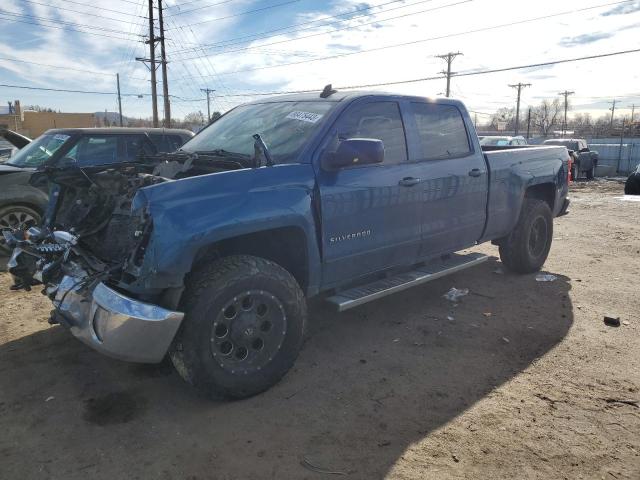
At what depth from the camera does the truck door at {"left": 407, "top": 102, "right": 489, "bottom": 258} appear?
4.42 meters

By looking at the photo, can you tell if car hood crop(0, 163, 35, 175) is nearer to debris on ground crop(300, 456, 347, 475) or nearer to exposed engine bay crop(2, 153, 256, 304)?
exposed engine bay crop(2, 153, 256, 304)

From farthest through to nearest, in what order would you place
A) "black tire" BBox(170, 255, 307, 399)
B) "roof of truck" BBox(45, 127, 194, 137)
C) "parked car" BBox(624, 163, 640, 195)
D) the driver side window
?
"parked car" BBox(624, 163, 640, 195)
"roof of truck" BBox(45, 127, 194, 137)
the driver side window
"black tire" BBox(170, 255, 307, 399)

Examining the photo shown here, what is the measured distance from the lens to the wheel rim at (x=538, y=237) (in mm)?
6113

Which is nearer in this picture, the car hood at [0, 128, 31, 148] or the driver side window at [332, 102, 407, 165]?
the driver side window at [332, 102, 407, 165]

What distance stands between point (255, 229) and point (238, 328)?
625 millimetres

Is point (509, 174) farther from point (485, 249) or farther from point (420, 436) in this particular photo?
→ point (420, 436)

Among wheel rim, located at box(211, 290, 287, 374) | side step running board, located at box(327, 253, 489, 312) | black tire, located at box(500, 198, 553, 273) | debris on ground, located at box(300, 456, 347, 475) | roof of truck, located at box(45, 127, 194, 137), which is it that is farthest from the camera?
roof of truck, located at box(45, 127, 194, 137)

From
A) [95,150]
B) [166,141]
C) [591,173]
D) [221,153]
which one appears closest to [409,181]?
[221,153]

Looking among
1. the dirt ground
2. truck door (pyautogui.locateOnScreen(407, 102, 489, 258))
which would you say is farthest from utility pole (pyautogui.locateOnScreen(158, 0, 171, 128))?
truck door (pyautogui.locateOnScreen(407, 102, 489, 258))

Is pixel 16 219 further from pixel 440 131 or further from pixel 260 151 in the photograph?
pixel 440 131

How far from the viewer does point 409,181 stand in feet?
13.7

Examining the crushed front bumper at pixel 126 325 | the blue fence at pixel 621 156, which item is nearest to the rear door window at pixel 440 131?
the crushed front bumper at pixel 126 325

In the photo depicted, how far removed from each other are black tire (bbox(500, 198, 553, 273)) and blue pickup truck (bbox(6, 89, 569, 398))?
97cm

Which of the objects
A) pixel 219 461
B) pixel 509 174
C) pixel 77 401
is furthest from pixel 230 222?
pixel 509 174
